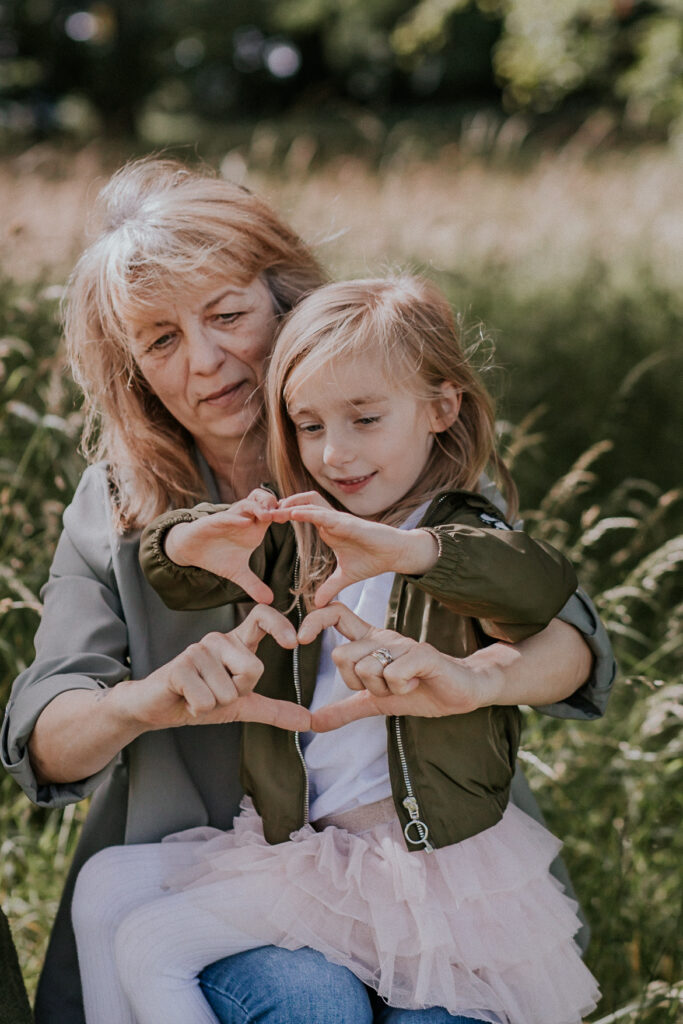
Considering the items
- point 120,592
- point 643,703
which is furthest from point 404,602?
point 643,703

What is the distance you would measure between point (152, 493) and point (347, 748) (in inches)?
24.9

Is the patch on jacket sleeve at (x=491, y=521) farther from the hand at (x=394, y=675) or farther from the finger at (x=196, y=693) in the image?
the finger at (x=196, y=693)

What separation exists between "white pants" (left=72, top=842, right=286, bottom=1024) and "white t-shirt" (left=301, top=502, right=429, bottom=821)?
0.22 m

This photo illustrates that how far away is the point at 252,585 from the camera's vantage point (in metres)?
1.73

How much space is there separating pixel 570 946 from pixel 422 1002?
12.1 inches

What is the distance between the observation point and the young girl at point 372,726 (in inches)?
65.1

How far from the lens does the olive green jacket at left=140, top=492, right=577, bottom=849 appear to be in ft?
5.39

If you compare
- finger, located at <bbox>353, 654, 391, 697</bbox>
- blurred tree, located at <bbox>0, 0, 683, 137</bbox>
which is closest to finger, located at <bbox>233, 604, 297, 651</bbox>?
finger, located at <bbox>353, 654, 391, 697</bbox>

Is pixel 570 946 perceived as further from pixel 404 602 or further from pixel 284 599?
pixel 284 599

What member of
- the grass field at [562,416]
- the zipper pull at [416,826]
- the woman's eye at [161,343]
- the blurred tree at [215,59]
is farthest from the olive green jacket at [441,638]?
the blurred tree at [215,59]

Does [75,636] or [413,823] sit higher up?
[75,636]

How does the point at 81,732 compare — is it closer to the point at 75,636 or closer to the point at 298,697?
the point at 75,636

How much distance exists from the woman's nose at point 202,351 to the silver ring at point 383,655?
0.71 metres

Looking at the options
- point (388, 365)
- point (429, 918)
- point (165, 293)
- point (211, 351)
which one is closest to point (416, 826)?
point (429, 918)
